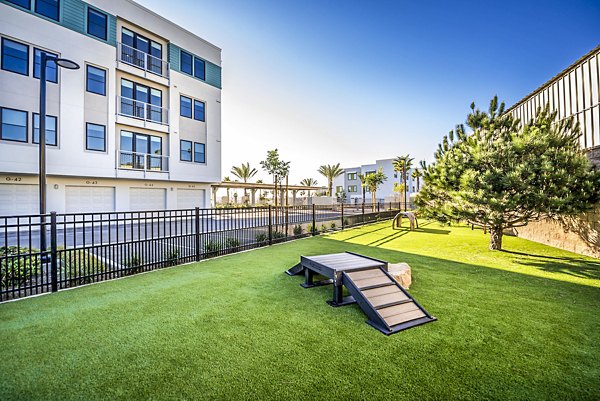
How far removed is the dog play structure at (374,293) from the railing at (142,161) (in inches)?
661

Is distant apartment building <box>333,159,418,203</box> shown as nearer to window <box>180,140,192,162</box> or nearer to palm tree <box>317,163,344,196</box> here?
palm tree <box>317,163,344,196</box>

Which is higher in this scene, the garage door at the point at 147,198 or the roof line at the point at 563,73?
the roof line at the point at 563,73

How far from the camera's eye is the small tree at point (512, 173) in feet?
22.6

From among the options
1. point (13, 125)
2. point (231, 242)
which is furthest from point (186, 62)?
point (231, 242)

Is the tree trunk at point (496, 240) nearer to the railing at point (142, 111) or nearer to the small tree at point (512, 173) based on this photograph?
the small tree at point (512, 173)

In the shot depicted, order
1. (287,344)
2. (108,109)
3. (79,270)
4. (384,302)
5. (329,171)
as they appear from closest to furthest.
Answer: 1. (287,344)
2. (384,302)
3. (79,270)
4. (108,109)
5. (329,171)

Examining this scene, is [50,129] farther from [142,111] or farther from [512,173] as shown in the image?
[512,173]

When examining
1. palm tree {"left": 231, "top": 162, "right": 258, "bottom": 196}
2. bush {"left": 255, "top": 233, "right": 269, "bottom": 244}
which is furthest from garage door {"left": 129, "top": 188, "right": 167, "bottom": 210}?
palm tree {"left": 231, "top": 162, "right": 258, "bottom": 196}

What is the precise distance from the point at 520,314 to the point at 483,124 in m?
6.53

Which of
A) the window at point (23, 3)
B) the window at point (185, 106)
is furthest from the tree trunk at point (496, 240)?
the window at point (23, 3)

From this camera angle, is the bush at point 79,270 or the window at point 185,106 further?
the window at point 185,106

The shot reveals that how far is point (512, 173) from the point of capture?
7.17 metres

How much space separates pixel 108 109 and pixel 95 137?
1900mm

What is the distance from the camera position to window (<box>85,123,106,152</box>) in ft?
51.6
